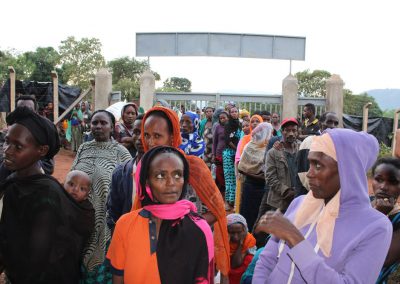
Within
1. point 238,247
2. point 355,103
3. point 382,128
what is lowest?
point 238,247

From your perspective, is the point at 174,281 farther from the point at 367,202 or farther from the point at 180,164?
the point at 367,202

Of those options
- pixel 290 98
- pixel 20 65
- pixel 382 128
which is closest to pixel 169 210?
pixel 290 98

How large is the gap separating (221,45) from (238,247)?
982 cm

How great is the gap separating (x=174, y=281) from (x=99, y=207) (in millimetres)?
1598

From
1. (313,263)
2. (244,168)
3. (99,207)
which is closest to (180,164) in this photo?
(313,263)

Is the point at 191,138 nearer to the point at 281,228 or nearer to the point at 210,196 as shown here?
the point at 210,196

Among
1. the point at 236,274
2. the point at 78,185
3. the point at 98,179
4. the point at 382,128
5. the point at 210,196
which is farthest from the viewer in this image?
the point at 382,128

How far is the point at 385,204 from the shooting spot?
8.47 feet

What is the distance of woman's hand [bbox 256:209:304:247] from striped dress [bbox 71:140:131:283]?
1714 mm

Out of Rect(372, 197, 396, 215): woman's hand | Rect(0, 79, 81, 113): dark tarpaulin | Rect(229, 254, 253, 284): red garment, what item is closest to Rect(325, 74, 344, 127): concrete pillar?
Rect(0, 79, 81, 113): dark tarpaulin

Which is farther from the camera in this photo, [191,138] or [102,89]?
[102,89]

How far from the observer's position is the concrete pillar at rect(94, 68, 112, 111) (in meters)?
11.4

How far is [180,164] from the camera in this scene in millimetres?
2297

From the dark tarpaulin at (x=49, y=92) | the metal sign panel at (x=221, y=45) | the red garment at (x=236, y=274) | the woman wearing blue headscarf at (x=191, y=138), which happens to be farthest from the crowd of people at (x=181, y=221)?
the metal sign panel at (x=221, y=45)
